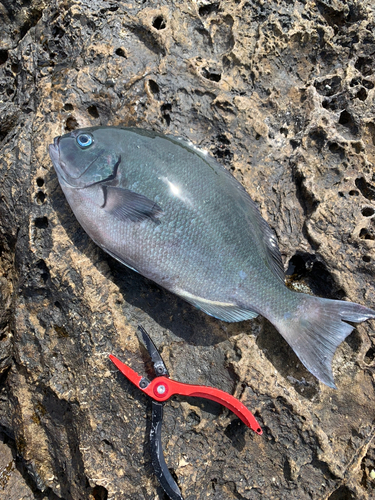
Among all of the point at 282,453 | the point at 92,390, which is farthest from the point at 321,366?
the point at 92,390

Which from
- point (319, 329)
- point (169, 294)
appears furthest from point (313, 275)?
point (169, 294)

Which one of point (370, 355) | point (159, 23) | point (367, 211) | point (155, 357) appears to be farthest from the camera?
point (159, 23)

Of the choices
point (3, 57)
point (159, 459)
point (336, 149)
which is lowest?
point (159, 459)

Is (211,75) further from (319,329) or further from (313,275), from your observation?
(319,329)

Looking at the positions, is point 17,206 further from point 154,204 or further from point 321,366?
point 321,366

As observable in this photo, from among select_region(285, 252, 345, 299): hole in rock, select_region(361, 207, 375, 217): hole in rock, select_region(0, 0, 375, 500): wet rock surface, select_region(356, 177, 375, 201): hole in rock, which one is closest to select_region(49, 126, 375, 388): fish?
select_region(0, 0, 375, 500): wet rock surface

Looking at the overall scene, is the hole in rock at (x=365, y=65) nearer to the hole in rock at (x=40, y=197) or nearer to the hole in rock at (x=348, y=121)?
the hole in rock at (x=348, y=121)

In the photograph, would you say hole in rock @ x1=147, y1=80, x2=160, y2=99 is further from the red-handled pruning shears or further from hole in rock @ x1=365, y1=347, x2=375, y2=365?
hole in rock @ x1=365, y1=347, x2=375, y2=365

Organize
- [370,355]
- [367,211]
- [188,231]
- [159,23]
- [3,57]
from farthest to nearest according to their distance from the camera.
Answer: [3,57] → [159,23] → [367,211] → [370,355] → [188,231]

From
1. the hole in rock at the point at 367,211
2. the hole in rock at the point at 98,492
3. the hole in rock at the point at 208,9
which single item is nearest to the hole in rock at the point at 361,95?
the hole in rock at the point at 367,211
